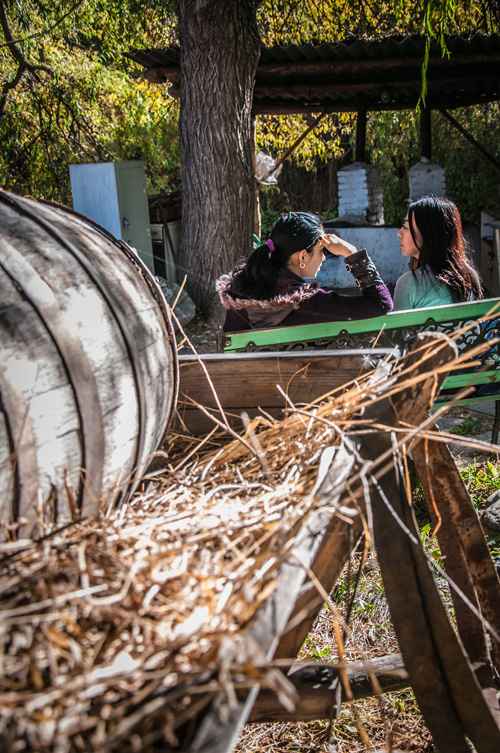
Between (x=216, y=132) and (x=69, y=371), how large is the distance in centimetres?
632

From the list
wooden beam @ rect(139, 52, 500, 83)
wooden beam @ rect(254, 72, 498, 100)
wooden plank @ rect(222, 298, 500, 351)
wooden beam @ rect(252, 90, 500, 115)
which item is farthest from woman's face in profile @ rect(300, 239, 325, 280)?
wooden beam @ rect(252, 90, 500, 115)

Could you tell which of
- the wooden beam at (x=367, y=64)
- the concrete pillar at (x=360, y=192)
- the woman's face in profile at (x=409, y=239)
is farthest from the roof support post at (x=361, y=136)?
the woman's face in profile at (x=409, y=239)

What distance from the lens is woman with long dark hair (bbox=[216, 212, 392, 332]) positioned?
11.6ft

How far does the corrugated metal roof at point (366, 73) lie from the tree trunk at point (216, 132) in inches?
22.7

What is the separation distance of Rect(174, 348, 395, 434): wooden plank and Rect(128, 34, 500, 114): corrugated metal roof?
582cm

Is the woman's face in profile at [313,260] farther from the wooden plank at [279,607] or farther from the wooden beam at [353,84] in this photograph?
the wooden beam at [353,84]

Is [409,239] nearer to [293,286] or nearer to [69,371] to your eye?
[293,286]

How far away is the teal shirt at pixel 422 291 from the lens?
12.9 ft

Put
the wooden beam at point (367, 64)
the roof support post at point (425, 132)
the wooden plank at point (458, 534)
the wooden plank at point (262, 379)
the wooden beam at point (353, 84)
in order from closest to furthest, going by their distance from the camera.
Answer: the wooden plank at point (458, 534) < the wooden plank at point (262, 379) < the wooden beam at point (367, 64) < the wooden beam at point (353, 84) < the roof support post at point (425, 132)

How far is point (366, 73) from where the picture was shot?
8242 millimetres

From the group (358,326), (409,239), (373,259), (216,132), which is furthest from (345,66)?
(358,326)

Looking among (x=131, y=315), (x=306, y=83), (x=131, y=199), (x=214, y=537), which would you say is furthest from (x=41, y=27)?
(x=214, y=537)

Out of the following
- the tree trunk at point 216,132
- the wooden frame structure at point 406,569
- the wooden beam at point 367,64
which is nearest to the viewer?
the wooden frame structure at point 406,569

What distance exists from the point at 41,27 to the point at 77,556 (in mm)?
10803
